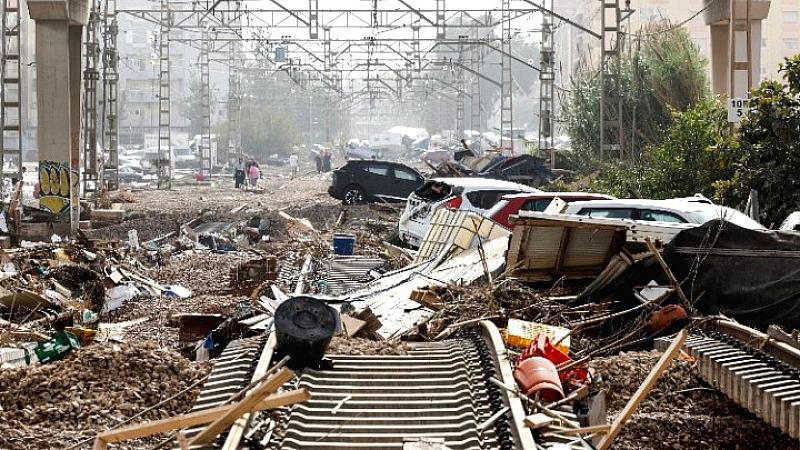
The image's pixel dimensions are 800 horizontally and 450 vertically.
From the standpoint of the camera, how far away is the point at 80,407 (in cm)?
1103

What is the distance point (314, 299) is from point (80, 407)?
2013 millimetres

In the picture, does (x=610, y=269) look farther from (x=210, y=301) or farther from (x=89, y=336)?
(x=210, y=301)

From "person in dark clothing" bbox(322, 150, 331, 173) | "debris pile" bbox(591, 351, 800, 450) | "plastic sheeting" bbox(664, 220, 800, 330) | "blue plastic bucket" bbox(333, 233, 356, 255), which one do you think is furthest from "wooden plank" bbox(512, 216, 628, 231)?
"person in dark clothing" bbox(322, 150, 331, 173)

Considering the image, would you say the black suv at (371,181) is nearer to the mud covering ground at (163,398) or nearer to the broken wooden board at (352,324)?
the mud covering ground at (163,398)

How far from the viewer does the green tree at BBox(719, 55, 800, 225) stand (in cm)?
2303

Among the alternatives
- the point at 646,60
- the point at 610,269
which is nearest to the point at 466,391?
the point at 610,269

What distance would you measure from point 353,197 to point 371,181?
739 millimetres

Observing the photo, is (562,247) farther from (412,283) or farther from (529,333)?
(529,333)

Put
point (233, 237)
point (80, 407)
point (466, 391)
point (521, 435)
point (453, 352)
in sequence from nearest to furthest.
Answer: point (521, 435)
point (466, 391)
point (80, 407)
point (453, 352)
point (233, 237)

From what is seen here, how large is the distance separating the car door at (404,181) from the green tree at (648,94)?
18.3 feet

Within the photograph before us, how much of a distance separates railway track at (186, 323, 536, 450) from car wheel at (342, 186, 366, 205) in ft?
102

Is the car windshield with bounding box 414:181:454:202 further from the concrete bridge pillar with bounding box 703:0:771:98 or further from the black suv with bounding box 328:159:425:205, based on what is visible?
the black suv with bounding box 328:159:425:205

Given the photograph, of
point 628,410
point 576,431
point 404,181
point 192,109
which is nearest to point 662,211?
point 628,410

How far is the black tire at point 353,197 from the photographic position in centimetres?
4319
